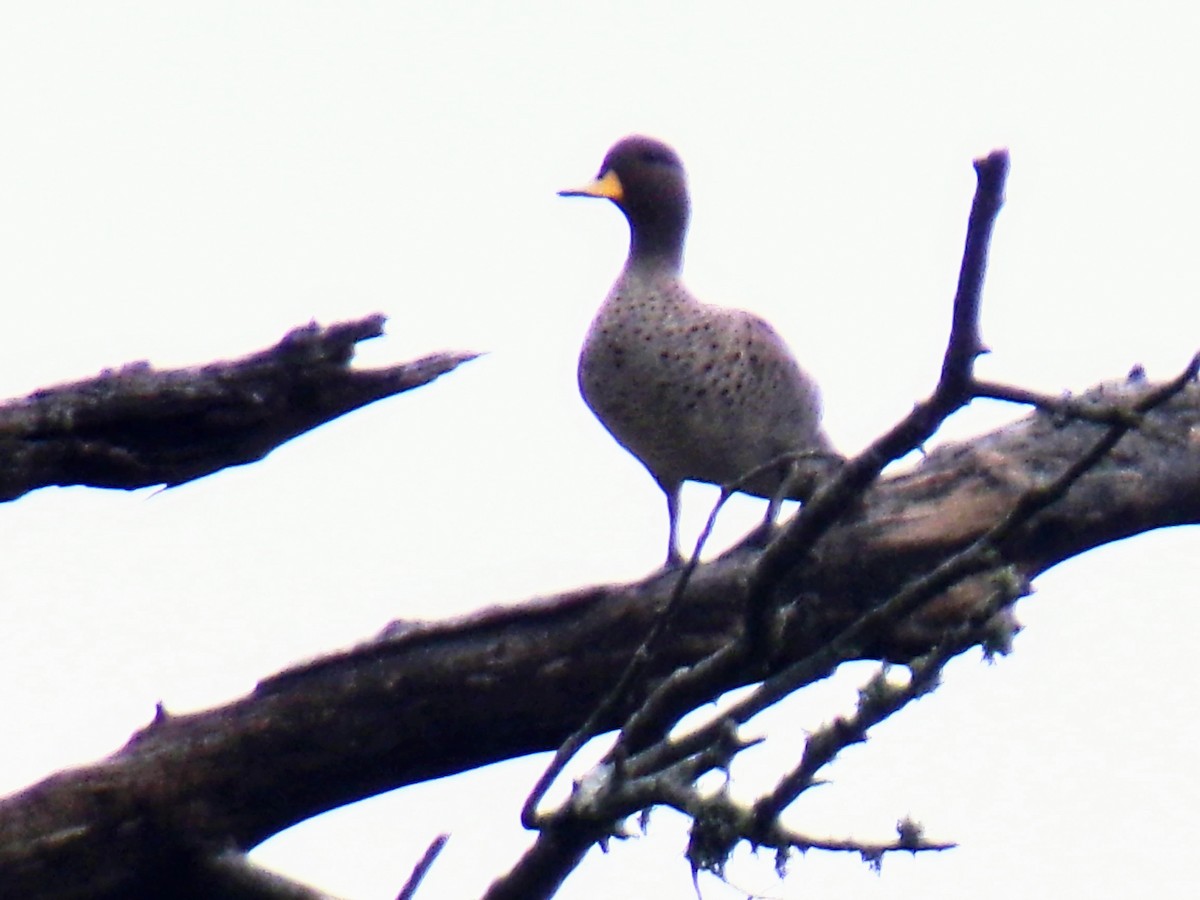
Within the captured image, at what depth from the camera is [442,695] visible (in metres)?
4.74

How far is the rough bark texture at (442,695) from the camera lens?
14.9 feet

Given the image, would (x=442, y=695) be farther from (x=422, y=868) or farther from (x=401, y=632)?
(x=422, y=868)

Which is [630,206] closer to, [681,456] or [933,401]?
[681,456]

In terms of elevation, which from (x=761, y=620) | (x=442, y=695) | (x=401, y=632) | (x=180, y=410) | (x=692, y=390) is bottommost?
(x=442, y=695)

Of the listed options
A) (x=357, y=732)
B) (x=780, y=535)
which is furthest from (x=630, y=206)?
(x=780, y=535)

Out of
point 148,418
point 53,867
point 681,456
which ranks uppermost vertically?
point 148,418

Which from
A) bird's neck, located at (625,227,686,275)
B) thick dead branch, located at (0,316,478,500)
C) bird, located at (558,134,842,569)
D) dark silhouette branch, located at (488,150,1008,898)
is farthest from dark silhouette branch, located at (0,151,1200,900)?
bird's neck, located at (625,227,686,275)

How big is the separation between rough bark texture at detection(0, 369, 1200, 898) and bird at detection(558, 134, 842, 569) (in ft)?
1.17

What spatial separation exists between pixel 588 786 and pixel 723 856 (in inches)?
9.3

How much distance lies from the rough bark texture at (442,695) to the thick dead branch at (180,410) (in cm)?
78

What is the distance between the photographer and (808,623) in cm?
486

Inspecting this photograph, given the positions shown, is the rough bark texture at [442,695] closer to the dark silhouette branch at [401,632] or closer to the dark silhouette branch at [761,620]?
the dark silhouette branch at [401,632]

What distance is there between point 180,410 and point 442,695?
104 centimetres

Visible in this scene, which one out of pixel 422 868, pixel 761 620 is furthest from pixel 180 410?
pixel 761 620
